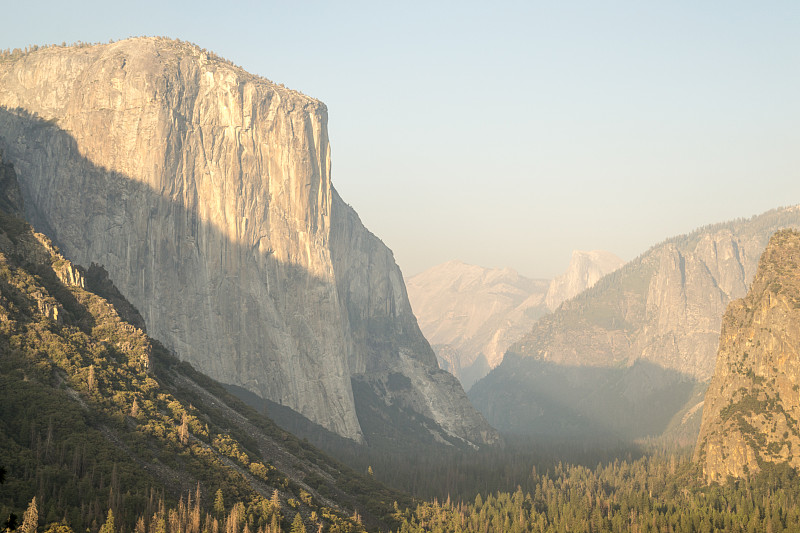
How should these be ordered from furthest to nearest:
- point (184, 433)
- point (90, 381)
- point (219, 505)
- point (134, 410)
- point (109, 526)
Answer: point (184, 433) < point (134, 410) < point (90, 381) < point (219, 505) < point (109, 526)

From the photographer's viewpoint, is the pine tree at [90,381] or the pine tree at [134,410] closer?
the pine tree at [90,381]

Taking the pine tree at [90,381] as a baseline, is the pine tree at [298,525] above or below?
below

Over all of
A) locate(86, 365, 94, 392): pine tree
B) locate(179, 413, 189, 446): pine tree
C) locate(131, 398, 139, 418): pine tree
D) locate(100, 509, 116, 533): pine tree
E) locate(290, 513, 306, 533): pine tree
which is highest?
locate(86, 365, 94, 392): pine tree

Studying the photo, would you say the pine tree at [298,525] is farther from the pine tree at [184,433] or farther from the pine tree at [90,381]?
the pine tree at [90,381]

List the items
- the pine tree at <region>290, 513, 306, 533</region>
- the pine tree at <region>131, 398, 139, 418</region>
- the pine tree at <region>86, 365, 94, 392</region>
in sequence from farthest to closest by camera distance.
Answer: the pine tree at <region>131, 398, 139, 418</region>
the pine tree at <region>86, 365, 94, 392</region>
the pine tree at <region>290, 513, 306, 533</region>

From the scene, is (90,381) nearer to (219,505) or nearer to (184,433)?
(184,433)

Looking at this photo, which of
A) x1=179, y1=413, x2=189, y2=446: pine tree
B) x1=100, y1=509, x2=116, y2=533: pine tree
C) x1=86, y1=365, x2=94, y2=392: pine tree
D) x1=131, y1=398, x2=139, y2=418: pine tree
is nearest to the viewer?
x1=100, y1=509, x2=116, y2=533: pine tree

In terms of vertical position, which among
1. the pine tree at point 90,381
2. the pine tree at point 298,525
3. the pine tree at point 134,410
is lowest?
the pine tree at point 298,525

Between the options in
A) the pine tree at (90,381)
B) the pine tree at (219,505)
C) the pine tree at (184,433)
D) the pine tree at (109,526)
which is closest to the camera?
the pine tree at (109,526)

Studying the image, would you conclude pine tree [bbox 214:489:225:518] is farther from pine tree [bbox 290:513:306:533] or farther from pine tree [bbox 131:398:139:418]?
pine tree [bbox 131:398:139:418]

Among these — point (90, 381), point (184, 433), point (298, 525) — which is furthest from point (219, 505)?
point (90, 381)

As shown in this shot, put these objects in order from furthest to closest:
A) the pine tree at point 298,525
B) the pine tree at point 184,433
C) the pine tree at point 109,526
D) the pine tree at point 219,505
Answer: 1. the pine tree at point 184,433
2. the pine tree at point 298,525
3. the pine tree at point 219,505
4. the pine tree at point 109,526

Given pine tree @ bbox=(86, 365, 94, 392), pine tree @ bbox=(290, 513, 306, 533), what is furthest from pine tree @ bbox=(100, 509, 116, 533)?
pine tree @ bbox=(86, 365, 94, 392)

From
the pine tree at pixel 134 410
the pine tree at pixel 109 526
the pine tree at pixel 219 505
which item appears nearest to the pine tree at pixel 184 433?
the pine tree at pixel 134 410
